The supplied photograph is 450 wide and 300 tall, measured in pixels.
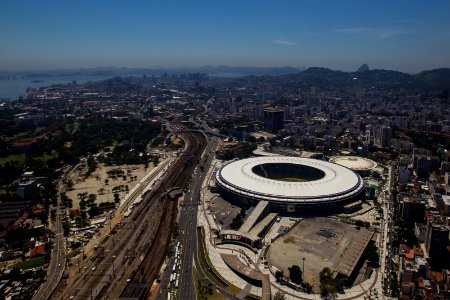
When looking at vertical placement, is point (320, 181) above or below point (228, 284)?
above

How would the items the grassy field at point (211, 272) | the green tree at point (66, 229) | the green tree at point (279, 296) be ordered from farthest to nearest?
1. the green tree at point (66, 229)
2. the grassy field at point (211, 272)
3. the green tree at point (279, 296)

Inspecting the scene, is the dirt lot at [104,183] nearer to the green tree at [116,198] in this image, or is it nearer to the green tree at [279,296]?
the green tree at [116,198]

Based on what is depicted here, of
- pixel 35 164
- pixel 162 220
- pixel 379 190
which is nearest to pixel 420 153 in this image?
pixel 379 190

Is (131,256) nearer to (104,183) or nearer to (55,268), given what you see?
(55,268)

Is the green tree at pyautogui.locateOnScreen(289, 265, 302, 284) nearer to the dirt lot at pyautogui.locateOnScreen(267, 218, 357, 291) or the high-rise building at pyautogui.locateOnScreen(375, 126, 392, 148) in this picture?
the dirt lot at pyautogui.locateOnScreen(267, 218, 357, 291)

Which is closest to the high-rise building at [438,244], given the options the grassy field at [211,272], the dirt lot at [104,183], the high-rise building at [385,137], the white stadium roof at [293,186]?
the white stadium roof at [293,186]

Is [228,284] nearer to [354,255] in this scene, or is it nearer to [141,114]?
[354,255]

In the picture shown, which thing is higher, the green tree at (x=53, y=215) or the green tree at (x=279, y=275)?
the green tree at (x=279, y=275)
